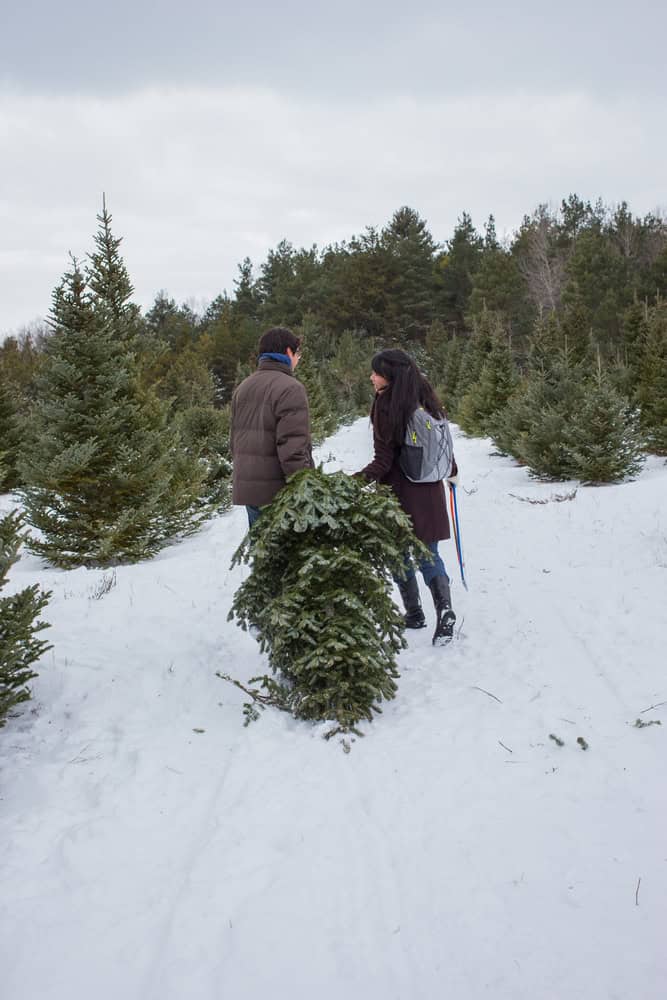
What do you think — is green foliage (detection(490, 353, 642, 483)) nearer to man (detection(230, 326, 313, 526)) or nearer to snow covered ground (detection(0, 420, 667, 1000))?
snow covered ground (detection(0, 420, 667, 1000))

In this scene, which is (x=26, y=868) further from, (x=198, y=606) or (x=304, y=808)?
(x=198, y=606)

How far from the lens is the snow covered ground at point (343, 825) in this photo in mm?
1998

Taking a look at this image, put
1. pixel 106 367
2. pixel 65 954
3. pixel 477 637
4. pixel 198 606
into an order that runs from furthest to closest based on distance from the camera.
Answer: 1. pixel 106 367
2. pixel 198 606
3. pixel 477 637
4. pixel 65 954

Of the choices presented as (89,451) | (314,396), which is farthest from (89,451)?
(314,396)

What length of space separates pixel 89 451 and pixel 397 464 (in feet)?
13.2

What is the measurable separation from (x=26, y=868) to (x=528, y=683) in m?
2.99

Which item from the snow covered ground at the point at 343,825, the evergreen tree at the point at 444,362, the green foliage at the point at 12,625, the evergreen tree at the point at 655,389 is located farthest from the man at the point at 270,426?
the evergreen tree at the point at 444,362

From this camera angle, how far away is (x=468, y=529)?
829 centimetres

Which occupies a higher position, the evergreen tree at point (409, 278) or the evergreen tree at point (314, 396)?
the evergreen tree at point (409, 278)

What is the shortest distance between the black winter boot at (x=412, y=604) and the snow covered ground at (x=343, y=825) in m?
0.15

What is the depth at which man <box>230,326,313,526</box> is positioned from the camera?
4184 mm

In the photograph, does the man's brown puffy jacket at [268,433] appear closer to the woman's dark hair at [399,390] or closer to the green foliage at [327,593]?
the green foliage at [327,593]

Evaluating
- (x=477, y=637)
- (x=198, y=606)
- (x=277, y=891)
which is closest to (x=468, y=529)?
(x=477, y=637)

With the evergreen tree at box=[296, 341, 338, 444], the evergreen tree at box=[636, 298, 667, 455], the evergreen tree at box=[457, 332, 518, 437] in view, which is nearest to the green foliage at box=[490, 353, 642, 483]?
the evergreen tree at box=[636, 298, 667, 455]
